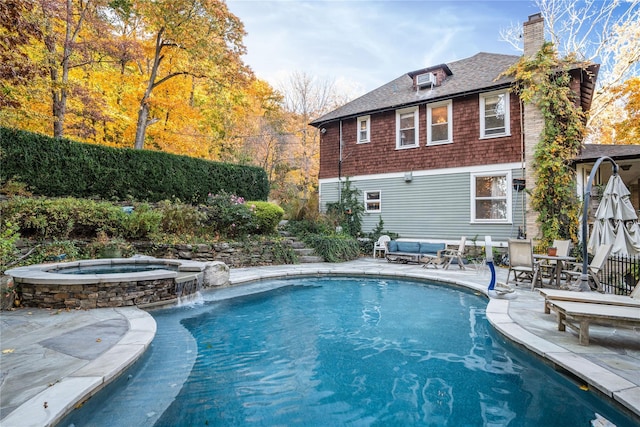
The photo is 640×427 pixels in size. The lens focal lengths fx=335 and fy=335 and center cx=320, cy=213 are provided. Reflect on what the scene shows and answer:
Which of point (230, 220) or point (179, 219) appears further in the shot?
point (230, 220)

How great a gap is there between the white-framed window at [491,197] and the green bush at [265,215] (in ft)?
21.5

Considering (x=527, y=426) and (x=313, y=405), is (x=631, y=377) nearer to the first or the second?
(x=527, y=426)

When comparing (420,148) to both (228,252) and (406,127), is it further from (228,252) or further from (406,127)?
(228,252)

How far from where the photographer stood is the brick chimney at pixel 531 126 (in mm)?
9930

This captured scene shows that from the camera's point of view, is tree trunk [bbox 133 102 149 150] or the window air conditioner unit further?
tree trunk [bbox 133 102 149 150]

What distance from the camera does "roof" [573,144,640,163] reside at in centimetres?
891

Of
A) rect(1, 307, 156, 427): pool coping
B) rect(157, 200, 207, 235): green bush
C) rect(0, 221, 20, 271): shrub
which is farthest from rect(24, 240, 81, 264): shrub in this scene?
rect(1, 307, 156, 427): pool coping

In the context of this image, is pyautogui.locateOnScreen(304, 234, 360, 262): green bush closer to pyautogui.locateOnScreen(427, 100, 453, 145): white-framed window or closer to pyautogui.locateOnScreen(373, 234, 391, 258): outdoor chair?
pyautogui.locateOnScreen(373, 234, 391, 258): outdoor chair

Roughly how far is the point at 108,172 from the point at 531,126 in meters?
12.6

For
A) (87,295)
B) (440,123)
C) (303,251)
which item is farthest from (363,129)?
(87,295)

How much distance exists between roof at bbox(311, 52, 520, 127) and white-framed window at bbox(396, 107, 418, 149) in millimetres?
395

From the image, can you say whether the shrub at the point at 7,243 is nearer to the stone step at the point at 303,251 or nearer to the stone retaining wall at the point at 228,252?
the stone retaining wall at the point at 228,252

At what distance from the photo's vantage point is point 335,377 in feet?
10.9

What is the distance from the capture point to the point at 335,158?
14633 mm
